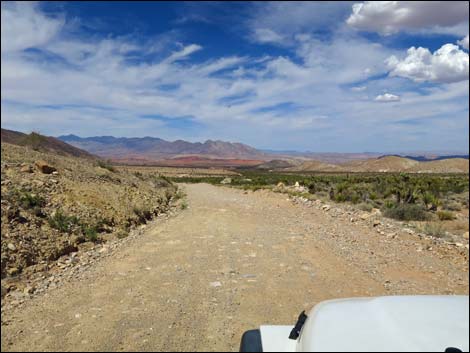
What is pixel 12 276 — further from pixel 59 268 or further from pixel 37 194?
pixel 37 194

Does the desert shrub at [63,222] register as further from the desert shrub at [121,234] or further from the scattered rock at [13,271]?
the scattered rock at [13,271]

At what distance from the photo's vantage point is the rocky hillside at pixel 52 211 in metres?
5.86

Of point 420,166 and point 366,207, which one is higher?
point 420,166

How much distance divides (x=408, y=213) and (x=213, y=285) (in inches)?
310

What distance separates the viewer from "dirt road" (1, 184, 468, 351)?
3395 millimetres

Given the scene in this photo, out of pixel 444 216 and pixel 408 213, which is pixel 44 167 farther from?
pixel 444 216

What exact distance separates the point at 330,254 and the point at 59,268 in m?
4.76

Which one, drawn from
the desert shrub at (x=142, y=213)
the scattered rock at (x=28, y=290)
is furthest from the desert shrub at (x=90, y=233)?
the scattered rock at (x=28, y=290)

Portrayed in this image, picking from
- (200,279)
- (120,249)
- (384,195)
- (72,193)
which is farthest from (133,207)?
(384,195)

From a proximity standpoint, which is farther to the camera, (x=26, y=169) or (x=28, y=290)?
(x=26, y=169)

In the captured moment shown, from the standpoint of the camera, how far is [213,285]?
4934mm

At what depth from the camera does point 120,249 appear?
7.07 metres

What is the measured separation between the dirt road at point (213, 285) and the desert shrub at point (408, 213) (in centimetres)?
262

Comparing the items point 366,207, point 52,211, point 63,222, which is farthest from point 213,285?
point 366,207
